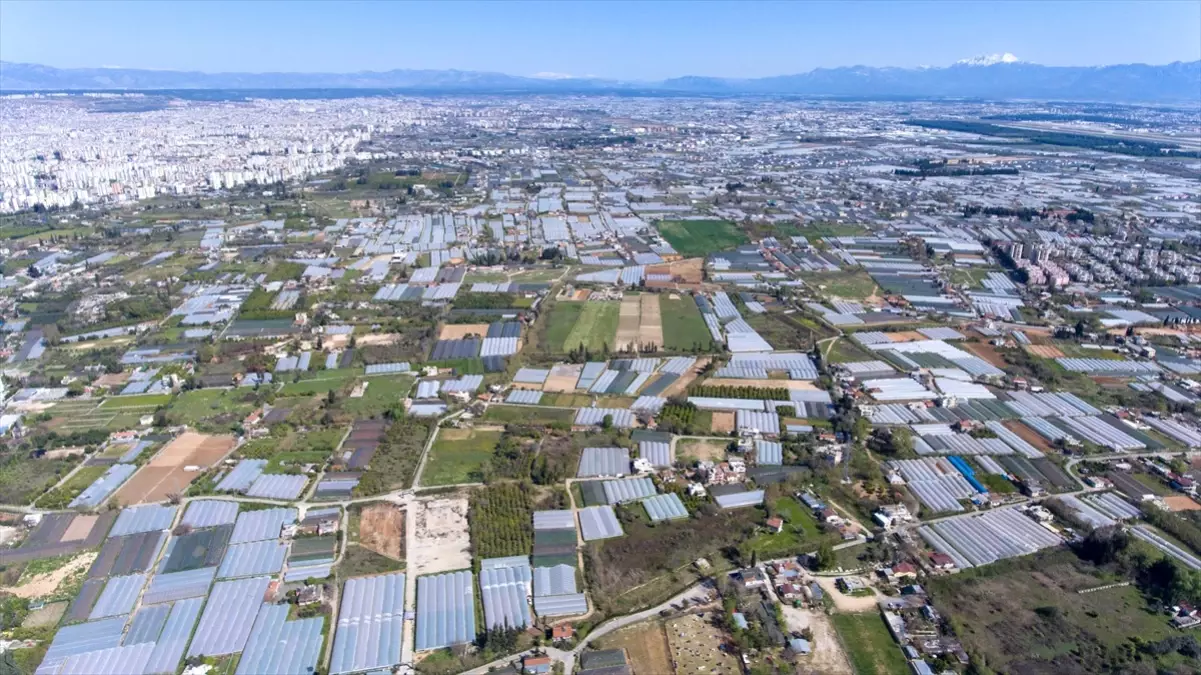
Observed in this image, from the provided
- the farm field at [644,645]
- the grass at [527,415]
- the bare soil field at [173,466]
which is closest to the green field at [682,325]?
the grass at [527,415]

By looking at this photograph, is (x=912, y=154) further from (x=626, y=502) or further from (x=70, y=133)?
(x=70, y=133)

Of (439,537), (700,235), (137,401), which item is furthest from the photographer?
(700,235)

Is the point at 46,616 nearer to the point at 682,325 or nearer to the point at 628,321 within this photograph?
the point at 628,321

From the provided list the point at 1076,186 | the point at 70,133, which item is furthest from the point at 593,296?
the point at 70,133

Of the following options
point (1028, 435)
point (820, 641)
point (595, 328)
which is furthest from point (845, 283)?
point (820, 641)

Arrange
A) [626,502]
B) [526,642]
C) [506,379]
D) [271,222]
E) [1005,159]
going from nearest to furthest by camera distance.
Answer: [526,642]
[626,502]
[506,379]
[271,222]
[1005,159]

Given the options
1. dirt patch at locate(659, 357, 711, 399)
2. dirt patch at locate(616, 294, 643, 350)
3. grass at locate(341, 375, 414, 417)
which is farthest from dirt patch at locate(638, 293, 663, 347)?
grass at locate(341, 375, 414, 417)

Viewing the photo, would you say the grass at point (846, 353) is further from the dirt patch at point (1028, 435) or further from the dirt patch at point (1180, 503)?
the dirt patch at point (1180, 503)

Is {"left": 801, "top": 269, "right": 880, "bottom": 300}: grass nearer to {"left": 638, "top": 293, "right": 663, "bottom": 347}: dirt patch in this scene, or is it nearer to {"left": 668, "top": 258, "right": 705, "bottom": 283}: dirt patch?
{"left": 668, "top": 258, "right": 705, "bottom": 283}: dirt patch
